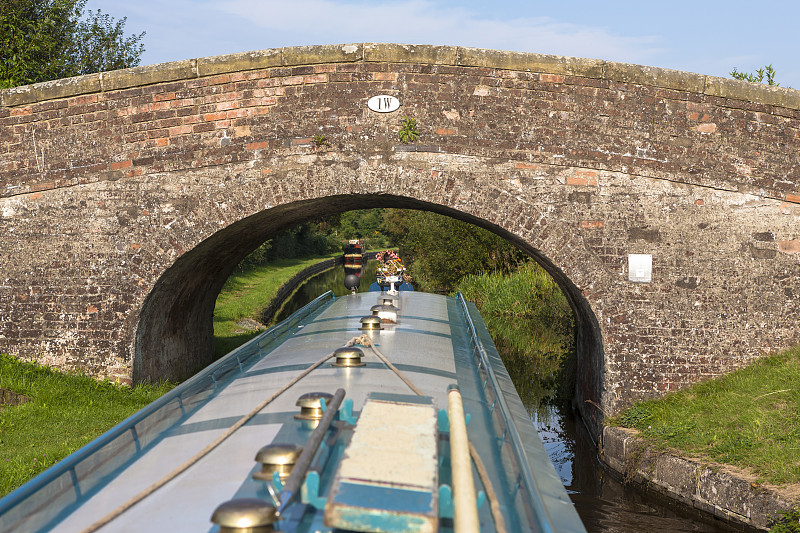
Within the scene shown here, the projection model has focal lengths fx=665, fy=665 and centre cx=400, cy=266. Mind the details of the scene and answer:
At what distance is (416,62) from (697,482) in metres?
4.26

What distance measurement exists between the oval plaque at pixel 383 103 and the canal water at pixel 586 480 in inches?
147


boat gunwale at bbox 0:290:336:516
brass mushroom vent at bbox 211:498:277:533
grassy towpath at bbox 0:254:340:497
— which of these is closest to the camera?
brass mushroom vent at bbox 211:498:277:533

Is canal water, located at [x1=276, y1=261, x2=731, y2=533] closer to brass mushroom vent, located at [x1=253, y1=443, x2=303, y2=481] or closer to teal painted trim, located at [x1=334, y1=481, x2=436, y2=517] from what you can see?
brass mushroom vent, located at [x1=253, y1=443, x2=303, y2=481]

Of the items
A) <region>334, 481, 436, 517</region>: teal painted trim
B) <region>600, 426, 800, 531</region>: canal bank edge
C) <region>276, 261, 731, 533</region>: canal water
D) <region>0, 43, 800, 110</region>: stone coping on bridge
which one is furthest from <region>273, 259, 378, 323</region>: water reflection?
<region>334, 481, 436, 517</region>: teal painted trim

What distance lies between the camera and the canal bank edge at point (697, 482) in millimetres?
4367

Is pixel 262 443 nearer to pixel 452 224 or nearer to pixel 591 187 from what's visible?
pixel 591 187

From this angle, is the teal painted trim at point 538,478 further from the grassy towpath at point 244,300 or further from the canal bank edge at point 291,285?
the canal bank edge at point 291,285

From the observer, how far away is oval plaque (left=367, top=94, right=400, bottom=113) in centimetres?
624

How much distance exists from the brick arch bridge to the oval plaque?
0.07m

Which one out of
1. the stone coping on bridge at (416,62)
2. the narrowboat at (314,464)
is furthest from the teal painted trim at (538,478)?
the stone coping on bridge at (416,62)

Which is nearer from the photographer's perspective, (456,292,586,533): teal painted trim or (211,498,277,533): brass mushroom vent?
(211,498,277,533): brass mushroom vent

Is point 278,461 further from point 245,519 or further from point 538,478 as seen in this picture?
point 538,478

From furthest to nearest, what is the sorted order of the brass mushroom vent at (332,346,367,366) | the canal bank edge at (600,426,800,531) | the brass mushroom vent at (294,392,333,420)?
1. the canal bank edge at (600,426,800,531)
2. the brass mushroom vent at (332,346,367,366)
3. the brass mushroom vent at (294,392,333,420)

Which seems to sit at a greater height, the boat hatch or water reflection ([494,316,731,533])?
the boat hatch
